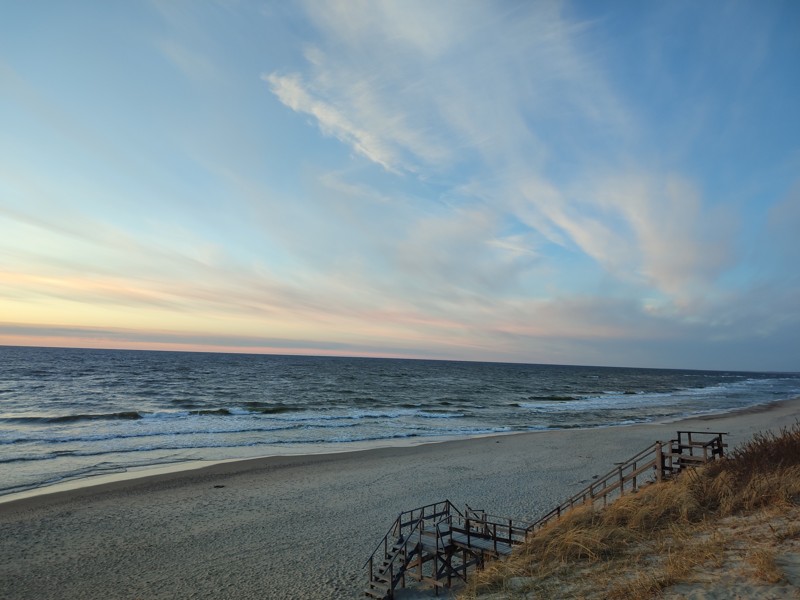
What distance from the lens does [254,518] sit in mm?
17312

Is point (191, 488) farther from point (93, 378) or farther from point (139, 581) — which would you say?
point (93, 378)

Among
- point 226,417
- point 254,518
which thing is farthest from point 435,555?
point 226,417

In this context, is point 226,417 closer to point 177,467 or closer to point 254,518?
point 177,467

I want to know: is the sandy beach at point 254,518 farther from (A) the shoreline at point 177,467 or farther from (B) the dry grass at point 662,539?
(B) the dry grass at point 662,539

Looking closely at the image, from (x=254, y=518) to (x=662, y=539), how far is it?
13.0 metres

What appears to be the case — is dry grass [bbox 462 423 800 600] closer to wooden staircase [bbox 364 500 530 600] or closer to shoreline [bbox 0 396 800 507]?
wooden staircase [bbox 364 500 530 600]

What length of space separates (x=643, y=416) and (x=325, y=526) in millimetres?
45499

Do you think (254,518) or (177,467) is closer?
(254,518)

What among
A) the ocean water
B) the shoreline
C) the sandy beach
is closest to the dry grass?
the sandy beach

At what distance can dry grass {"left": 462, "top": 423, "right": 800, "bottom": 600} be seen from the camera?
8.30 m

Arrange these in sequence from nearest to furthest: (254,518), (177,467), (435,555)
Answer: (435,555) → (254,518) → (177,467)

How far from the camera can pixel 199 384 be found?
233 ft

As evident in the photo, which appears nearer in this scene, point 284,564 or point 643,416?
point 284,564

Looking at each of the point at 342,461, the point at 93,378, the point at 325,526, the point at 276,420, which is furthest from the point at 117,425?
the point at 93,378
